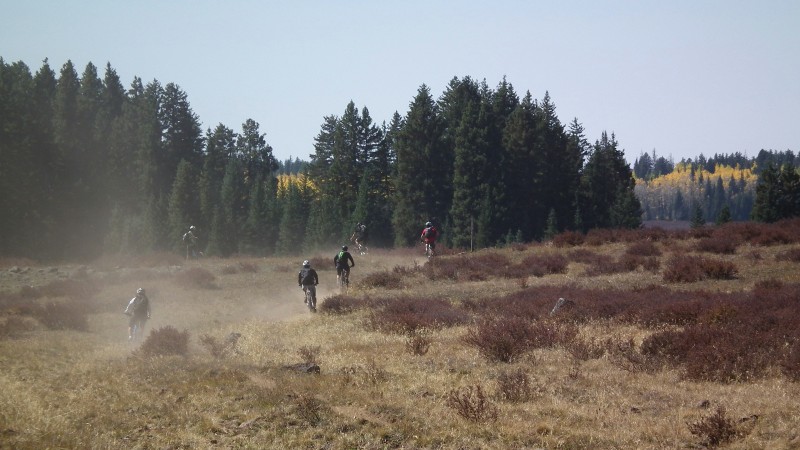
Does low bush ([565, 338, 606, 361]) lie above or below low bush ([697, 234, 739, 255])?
below

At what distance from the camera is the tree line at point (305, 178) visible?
210ft

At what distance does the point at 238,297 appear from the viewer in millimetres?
31672

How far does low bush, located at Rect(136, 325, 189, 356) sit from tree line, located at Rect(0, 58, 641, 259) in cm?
3914

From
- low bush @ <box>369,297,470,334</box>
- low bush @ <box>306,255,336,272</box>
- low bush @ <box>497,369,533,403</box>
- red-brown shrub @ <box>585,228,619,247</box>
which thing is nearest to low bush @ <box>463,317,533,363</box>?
low bush @ <box>497,369,533,403</box>

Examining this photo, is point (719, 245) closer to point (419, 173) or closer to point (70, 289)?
point (70, 289)

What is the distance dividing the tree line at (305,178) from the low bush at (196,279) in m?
25.9

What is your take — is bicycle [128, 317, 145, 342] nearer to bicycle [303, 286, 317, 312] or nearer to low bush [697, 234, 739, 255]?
bicycle [303, 286, 317, 312]

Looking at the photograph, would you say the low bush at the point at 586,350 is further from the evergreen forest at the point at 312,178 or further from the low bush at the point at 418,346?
the evergreen forest at the point at 312,178

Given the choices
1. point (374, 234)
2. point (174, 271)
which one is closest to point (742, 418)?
point (174, 271)

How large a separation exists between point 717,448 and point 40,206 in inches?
2722

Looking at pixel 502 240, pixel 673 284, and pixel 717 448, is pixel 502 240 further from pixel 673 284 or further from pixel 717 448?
pixel 717 448

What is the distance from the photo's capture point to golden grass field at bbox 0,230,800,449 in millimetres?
10961

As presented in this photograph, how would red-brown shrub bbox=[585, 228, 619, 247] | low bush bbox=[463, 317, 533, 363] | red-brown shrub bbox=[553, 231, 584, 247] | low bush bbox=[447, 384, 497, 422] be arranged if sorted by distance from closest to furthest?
low bush bbox=[447, 384, 497, 422] → low bush bbox=[463, 317, 533, 363] → red-brown shrub bbox=[585, 228, 619, 247] → red-brown shrub bbox=[553, 231, 584, 247]

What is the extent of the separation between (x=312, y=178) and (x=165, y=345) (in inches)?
2794
